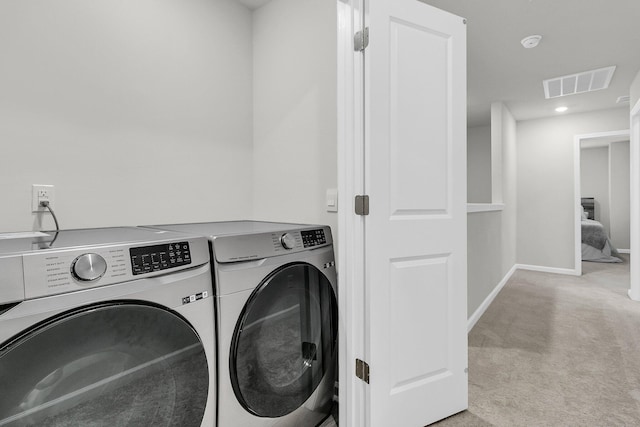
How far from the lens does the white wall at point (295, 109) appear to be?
179cm

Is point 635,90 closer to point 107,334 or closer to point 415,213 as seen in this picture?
point 415,213

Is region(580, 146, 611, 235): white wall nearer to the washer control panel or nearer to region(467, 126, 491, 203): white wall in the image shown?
region(467, 126, 491, 203): white wall

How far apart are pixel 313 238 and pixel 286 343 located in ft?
1.56

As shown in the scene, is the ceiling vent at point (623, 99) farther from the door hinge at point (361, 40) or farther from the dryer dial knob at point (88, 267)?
the dryer dial knob at point (88, 267)

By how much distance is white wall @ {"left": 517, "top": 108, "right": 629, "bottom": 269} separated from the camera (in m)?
4.82

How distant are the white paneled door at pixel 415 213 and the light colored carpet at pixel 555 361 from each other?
0.31 meters

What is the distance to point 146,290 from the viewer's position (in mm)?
941

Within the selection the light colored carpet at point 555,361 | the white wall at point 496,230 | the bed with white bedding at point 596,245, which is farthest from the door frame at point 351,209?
the bed with white bedding at point 596,245

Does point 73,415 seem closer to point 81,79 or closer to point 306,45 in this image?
point 81,79

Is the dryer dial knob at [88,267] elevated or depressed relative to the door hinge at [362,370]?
elevated

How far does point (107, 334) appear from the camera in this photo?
87 cm


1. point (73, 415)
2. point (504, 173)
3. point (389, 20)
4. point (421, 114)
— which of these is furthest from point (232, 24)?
point (504, 173)

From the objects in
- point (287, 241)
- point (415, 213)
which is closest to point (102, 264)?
point (287, 241)

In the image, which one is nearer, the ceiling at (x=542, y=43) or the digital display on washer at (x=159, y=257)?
the digital display on washer at (x=159, y=257)
